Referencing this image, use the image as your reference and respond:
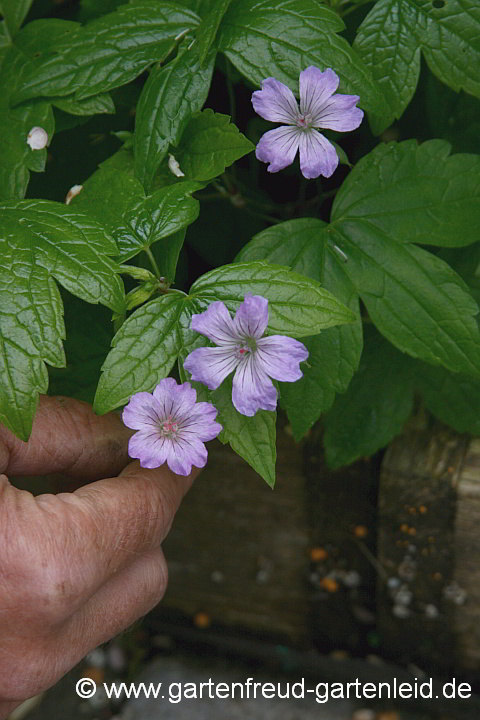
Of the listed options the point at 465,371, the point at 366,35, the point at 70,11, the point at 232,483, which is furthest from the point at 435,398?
the point at 70,11

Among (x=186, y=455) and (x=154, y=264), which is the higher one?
(x=154, y=264)

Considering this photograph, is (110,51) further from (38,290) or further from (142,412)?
(142,412)

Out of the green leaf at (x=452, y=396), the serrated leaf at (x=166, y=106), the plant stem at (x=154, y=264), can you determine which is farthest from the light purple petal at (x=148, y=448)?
the green leaf at (x=452, y=396)

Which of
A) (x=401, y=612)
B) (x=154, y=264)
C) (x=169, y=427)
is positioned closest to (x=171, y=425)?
(x=169, y=427)

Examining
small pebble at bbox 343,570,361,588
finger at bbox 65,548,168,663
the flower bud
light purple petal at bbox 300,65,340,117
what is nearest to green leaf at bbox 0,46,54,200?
the flower bud

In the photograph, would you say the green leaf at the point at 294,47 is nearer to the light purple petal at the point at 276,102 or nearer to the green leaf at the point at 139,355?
the light purple petal at the point at 276,102

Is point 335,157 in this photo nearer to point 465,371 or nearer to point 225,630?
point 465,371
